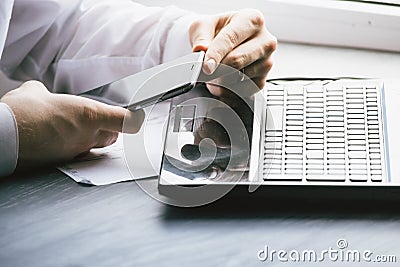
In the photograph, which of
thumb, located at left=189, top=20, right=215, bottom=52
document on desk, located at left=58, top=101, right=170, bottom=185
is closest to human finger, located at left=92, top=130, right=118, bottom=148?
document on desk, located at left=58, top=101, right=170, bottom=185

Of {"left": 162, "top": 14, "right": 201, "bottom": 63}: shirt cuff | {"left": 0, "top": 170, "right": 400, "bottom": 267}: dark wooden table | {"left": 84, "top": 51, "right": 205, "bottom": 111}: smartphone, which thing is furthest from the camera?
{"left": 162, "top": 14, "right": 201, "bottom": 63}: shirt cuff

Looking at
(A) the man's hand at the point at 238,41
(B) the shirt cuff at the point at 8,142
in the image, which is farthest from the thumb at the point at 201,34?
(B) the shirt cuff at the point at 8,142

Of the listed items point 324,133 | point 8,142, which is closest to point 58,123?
point 8,142

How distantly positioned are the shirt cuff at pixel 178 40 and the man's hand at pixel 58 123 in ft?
0.48

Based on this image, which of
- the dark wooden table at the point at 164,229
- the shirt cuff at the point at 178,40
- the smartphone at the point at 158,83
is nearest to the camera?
the dark wooden table at the point at 164,229

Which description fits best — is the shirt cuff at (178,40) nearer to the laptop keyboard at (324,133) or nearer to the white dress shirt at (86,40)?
the white dress shirt at (86,40)

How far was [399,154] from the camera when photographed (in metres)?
0.77

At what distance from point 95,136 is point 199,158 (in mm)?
129

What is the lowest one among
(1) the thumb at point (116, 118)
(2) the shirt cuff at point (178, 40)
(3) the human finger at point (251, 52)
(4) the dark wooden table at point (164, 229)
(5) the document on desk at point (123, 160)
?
(4) the dark wooden table at point (164, 229)

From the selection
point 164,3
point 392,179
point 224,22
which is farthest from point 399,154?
point 164,3

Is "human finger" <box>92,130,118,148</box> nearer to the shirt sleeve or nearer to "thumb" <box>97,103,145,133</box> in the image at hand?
"thumb" <box>97,103,145,133</box>

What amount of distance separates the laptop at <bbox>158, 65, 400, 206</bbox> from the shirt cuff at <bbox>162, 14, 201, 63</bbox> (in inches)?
2.4

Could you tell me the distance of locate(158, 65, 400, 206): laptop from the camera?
74 centimetres

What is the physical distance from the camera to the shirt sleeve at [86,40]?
98 centimetres
